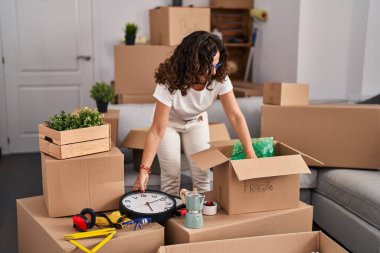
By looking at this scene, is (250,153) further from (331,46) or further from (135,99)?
(331,46)

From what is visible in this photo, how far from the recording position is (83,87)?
15.2 feet

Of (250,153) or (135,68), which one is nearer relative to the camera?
(250,153)

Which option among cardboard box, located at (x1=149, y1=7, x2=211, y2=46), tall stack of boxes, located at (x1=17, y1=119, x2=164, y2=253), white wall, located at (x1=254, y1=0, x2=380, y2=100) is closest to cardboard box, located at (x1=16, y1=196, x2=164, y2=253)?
tall stack of boxes, located at (x1=17, y1=119, x2=164, y2=253)

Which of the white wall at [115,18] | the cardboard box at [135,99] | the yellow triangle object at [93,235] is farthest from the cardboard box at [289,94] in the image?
the white wall at [115,18]

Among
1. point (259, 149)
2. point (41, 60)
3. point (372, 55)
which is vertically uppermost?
point (372, 55)

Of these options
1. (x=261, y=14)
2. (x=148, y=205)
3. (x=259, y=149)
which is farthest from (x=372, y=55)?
(x=148, y=205)

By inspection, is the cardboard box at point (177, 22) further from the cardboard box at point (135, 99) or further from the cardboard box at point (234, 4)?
the cardboard box at point (234, 4)

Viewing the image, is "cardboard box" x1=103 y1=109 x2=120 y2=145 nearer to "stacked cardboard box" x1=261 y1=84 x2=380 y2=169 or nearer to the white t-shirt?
the white t-shirt

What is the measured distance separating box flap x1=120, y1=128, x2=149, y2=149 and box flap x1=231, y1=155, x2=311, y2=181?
0.93m

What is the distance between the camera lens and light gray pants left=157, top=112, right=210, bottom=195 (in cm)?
223

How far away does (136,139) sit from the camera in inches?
99.7

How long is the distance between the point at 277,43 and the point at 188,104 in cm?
203

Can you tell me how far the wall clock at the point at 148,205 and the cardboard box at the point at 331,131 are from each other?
1084 millimetres

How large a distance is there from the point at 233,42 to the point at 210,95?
2.38 m
